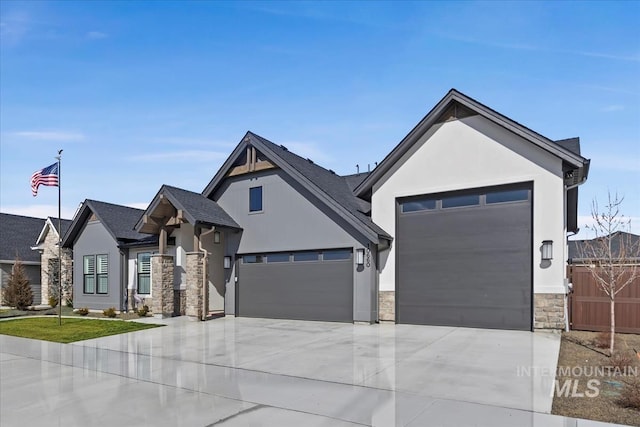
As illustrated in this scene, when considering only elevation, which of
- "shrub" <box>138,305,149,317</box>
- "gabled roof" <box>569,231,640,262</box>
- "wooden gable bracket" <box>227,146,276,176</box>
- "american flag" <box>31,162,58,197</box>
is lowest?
"shrub" <box>138,305,149,317</box>

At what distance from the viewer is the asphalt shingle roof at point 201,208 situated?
15.5 m

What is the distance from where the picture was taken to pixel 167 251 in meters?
17.6

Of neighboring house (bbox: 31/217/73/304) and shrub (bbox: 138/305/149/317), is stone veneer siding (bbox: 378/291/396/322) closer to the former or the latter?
shrub (bbox: 138/305/149/317)

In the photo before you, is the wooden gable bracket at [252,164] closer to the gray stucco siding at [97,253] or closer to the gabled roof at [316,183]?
the gabled roof at [316,183]

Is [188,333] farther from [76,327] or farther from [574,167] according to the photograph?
[574,167]

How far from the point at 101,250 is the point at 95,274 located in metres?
1.29

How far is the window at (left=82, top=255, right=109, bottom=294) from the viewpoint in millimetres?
20031

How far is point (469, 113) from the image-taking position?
1350 cm

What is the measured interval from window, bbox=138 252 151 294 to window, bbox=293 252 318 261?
719 centimetres

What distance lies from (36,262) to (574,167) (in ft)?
94.3

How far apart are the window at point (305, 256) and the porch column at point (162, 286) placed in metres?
5.21

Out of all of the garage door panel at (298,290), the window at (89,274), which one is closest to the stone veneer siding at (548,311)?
the garage door panel at (298,290)

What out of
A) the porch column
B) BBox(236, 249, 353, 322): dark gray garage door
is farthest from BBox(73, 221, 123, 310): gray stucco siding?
BBox(236, 249, 353, 322): dark gray garage door

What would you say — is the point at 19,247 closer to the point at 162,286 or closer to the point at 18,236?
the point at 18,236
